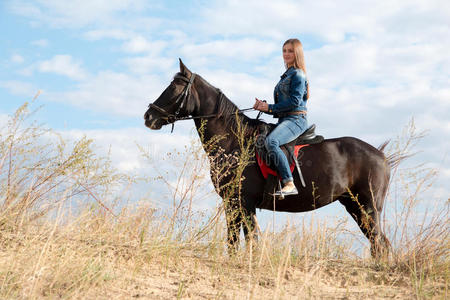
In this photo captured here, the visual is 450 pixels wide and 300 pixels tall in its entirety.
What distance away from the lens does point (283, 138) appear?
578 cm

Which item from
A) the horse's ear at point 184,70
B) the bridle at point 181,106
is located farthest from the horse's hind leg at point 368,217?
the horse's ear at point 184,70

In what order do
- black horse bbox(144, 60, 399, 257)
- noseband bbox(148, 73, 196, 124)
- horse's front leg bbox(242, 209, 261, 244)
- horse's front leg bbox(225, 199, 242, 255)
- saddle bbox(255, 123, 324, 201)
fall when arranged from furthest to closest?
noseband bbox(148, 73, 196, 124) < black horse bbox(144, 60, 399, 257) < saddle bbox(255, 123, 324, 201) < horse's front leg bbox(242, 209, 261, 244) < horse's front leg bbox(225, 199, 242, 255)

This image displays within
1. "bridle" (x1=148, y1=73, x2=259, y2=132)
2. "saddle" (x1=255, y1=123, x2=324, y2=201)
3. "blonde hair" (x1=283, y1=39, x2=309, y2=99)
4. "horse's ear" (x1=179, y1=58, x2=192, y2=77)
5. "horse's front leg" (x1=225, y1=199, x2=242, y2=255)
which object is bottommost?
"horse's front leg" (x1=225, y1=199, x2=242, y2=255)

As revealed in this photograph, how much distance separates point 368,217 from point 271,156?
178 centimetres

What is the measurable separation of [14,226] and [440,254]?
491 cm

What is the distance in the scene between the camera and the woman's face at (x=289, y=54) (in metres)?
6.12

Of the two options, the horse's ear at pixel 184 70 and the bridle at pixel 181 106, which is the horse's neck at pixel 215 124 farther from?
the horse's ear at pixel 184 70

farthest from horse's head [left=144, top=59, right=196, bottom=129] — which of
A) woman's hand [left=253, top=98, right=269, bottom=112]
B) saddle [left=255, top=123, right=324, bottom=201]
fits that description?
saddle [left=255, top=123, right=324, bottom=201]

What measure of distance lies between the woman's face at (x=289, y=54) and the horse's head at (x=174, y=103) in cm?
133

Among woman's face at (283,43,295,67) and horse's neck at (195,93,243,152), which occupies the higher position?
woman's face at (283,43,295,67)

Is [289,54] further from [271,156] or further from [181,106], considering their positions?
[181,106]

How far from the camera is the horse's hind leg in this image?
20.1 ft

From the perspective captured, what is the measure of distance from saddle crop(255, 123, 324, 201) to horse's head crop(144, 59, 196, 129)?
1.07 metres

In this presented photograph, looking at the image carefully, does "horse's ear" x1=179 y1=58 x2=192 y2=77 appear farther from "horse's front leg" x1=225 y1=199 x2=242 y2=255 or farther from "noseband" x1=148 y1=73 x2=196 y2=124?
"horse's front leg" x1=225 y1=199 x2=242 y2=255
